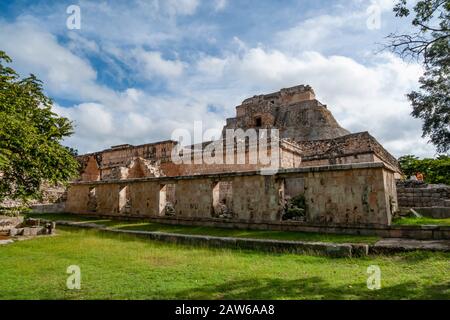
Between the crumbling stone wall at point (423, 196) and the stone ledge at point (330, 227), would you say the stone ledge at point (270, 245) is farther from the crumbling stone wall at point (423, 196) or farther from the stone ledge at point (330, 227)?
the crumbling stone wall at point (423, 196)

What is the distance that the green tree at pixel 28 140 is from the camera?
299 inches

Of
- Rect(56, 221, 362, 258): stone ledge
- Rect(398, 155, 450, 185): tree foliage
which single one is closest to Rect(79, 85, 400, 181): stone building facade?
Rect(398, 155, 450, 185): tree foliage

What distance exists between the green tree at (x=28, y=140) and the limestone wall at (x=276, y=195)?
3884mm

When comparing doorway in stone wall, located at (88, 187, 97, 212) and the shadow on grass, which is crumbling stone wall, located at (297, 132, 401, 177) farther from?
the shadow on grass

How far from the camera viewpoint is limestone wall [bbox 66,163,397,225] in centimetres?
798

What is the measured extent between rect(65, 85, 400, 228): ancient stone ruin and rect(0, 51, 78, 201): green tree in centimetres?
417

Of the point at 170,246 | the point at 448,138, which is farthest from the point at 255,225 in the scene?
the point at 448,138

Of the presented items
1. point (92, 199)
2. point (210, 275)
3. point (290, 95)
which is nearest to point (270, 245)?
point (210, 275)

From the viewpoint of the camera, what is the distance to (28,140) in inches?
310

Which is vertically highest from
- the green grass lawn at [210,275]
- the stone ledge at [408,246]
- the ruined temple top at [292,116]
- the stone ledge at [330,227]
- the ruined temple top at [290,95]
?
the ruined temple top at [290,95]

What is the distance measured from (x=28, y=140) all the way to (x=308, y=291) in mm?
7686

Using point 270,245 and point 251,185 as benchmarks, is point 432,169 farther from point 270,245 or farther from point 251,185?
point 270,245

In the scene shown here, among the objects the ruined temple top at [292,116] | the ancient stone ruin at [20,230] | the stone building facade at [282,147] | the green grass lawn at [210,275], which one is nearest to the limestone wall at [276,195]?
the green grass lawn at [210,275]

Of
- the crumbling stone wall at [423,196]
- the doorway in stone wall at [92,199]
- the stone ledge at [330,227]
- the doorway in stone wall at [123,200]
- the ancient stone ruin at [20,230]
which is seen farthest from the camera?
the doorway in stone wall at [92,199]
